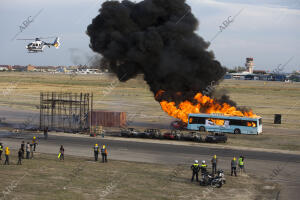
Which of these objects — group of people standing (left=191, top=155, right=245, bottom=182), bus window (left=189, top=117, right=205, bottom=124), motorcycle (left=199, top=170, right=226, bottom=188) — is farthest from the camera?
bus window (left=189, top=117, right=205, bottom=124)

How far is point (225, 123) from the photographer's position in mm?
50688

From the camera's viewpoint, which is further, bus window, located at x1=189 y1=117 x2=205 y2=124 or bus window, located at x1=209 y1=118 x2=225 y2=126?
bus window, located at x1=189 y1=117 x2=205 y2=124

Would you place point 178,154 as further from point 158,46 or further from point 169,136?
point 158,46

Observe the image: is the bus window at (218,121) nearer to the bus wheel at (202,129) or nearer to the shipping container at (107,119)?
the bus wheel at (202,129)

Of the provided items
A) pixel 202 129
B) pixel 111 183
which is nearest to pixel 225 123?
pixel 202 129

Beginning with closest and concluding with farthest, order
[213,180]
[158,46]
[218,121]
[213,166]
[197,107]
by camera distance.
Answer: [213,180] → [213,166] → [158,46] → [218,121] → [197,107]

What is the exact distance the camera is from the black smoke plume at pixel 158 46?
50.6 m

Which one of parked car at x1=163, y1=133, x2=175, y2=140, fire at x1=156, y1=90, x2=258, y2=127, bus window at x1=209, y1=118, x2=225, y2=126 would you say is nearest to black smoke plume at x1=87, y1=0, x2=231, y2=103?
fire at x1=156, y1=90, x2=258, y2=127

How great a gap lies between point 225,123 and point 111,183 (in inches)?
1064

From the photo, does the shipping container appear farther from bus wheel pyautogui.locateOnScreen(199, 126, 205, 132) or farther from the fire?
bus wheel pyautogui.locateOnScreen(199, 126, 205, 132)

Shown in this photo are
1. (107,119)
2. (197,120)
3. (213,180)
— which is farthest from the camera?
(107,119)

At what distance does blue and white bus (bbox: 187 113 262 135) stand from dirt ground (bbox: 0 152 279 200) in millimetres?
18800

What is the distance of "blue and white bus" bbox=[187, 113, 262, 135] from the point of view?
49938 mm

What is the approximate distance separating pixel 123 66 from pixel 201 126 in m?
13.2
